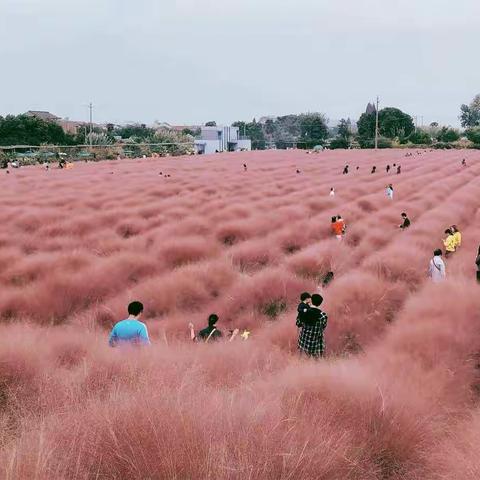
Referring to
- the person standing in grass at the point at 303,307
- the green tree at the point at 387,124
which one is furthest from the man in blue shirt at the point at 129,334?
the green tree at the point at 387,124

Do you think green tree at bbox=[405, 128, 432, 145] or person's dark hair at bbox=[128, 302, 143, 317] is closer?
person's dark hair at bbox=[128, 302, 143, 317]

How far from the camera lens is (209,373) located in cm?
631

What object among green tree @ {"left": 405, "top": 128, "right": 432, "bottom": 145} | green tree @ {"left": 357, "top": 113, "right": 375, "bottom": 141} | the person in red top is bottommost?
the person in red top

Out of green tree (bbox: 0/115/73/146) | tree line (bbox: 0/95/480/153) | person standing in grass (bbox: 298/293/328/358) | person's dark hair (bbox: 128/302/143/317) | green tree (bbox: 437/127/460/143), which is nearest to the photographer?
person's dark hair (bbox: 128/302/143/317)

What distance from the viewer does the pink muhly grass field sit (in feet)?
13.0

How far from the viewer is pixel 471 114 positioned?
148m

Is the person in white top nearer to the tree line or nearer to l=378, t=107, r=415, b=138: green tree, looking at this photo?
the tree line

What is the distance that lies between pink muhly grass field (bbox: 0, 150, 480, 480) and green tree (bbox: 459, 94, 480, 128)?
139 meters

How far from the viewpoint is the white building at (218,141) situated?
10707cm

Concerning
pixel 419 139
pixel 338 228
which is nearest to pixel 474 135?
pixel 419 139

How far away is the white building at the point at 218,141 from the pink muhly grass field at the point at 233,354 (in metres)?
86.1

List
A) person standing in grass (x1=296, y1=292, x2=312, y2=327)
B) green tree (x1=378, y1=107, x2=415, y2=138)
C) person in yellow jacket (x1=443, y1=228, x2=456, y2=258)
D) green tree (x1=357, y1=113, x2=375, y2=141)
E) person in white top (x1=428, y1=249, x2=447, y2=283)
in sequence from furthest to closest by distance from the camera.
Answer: green tree (x1=378, y1=107, x2=415, y2=138)
green tree (x1=357, y1=113, x2=375, y2=141)
person in yellow jacket (x1=443, y1=228, x2=456, y2=258)
person in white top (x1=428, y1=249, x2=447, y2=283)
person standing in grass (x1=296, y1=292, x2=312, y2=327)

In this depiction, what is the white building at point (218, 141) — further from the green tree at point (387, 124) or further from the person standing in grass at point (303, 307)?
the person standing in grass at point (303, 307)

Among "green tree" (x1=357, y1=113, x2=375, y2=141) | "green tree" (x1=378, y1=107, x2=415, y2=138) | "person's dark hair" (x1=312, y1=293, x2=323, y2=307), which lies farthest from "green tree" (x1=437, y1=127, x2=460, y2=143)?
"person's dark hair" (x1=312, y1=293, x2=323, y2=307)
